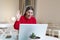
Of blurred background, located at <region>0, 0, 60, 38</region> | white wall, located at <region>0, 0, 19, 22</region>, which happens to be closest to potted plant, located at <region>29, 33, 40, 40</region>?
blurred background, located at <region>0, 0, 60, 38</region>

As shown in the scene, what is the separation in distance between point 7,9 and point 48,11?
56.4 inches

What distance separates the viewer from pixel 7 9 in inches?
161

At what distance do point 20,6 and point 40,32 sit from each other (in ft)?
8.57

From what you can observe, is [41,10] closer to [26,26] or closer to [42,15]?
[42,15]

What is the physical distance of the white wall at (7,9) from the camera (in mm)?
4035

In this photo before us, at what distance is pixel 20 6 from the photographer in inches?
156

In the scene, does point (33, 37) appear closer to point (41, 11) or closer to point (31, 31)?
point (31, 31)

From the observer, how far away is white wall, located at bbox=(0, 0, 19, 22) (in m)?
4.04

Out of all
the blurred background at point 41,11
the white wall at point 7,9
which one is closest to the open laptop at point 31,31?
the blurred background at point 41,11

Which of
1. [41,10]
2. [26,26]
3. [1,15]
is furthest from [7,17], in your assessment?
[26,26]

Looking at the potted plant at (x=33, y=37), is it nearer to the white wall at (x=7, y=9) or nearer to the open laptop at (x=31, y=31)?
the open laptop at (x=31, y=31)

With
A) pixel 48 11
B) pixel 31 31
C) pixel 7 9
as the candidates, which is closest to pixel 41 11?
pixel 48 11

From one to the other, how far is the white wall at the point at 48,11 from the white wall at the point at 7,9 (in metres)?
0.83

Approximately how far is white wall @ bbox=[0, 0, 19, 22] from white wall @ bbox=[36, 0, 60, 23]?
0.83 m
